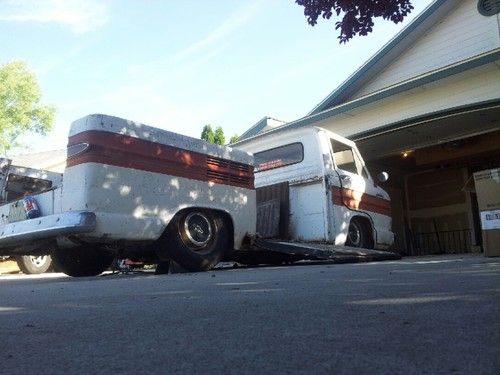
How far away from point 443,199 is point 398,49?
7250mm

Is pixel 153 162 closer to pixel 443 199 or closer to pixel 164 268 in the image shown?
pixel 164 268

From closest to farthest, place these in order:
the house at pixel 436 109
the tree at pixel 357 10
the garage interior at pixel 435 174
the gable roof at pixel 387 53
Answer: the tree at pixel 357 10, the house at pixel 436 109, the gable roof at pixel 387 53, the garage interior at pixel 435 174

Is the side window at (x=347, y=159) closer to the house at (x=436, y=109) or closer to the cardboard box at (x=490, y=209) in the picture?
the house at (x=436, y=109)

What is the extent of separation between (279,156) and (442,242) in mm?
12236

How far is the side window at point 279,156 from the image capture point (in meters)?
8.02

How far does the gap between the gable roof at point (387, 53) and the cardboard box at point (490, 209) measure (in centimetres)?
705

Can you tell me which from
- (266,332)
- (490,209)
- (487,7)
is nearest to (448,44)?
(487,7)

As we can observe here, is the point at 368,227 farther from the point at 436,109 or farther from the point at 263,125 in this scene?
the point at 263,125

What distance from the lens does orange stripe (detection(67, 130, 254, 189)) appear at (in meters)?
5.07

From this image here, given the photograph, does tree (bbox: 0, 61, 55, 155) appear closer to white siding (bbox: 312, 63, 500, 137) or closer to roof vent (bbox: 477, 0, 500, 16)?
white siding (bbox: 312, 63, 500, 137)

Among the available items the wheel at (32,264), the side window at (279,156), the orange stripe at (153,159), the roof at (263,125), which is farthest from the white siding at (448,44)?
the wheel at (32,264)

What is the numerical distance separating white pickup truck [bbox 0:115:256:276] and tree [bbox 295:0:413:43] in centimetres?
253

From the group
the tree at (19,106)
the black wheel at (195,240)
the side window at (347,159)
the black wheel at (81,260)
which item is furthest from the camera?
the tree at (19,106)

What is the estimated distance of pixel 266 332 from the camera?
1788 mm
